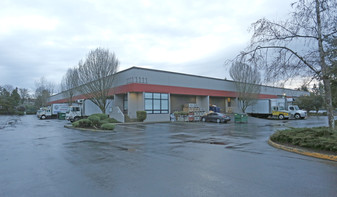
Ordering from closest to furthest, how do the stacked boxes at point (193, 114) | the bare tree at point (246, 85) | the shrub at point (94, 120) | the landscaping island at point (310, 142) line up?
the landscaping island at point (310, 142) → the shrub at point (94, 120) → the stacked boxes at point (193, 114) → the bare tree at point (246, 85)

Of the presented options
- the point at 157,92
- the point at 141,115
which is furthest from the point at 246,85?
the point at 141,115

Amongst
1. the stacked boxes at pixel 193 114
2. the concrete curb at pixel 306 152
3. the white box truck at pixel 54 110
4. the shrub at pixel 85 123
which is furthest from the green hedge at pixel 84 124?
the white box truck at pixel 54 110

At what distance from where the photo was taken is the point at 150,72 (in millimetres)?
32469

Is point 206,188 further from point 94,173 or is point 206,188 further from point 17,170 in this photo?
point 17,170

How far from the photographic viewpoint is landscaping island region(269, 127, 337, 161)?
8484mm

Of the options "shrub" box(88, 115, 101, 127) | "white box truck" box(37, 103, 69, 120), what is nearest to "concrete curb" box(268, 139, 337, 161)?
"shrub" box(88, 115, 101, 127)

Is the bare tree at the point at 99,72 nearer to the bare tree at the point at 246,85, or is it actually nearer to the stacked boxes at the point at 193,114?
the stacked boxes at the point at 193,114

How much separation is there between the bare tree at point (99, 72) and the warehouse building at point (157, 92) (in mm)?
1851

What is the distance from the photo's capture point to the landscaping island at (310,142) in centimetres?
848

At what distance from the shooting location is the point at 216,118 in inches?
1172

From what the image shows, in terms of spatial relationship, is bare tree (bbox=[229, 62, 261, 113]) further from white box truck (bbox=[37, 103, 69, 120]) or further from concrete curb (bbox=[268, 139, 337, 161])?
white box truck (bbox=[37, 103, 69, 120])

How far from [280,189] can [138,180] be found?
337cm

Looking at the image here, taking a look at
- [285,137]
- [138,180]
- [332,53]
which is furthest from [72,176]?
[332,53]

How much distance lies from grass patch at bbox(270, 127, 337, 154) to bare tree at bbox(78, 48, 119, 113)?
24.7 meters
